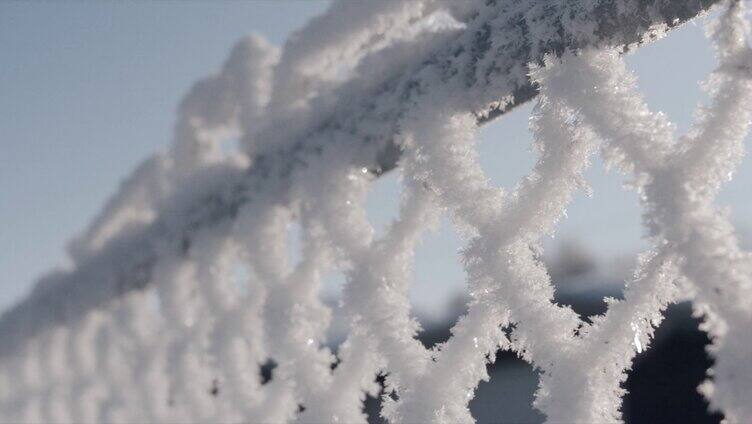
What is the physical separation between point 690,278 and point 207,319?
1.63ft

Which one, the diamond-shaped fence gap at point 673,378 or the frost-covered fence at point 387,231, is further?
the diamond-shaped fence gap at point 673,378

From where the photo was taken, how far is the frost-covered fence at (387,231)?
385 millimetres

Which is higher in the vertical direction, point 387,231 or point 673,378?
point 673,378

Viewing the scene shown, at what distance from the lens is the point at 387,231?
55cm

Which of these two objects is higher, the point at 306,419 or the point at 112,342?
the point at 112,342

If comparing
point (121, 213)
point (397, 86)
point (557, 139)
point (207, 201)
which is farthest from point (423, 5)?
point (121, 213)

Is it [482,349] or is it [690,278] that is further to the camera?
[482,349]

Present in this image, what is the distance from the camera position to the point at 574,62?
0.43 meters

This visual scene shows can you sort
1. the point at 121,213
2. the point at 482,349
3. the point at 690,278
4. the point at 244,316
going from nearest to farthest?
the point at 690,278 → the point at 482,349 → the point at 244,316 → the point at 121,213

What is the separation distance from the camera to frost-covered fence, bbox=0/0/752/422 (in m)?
0.39

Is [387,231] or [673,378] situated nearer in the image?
[387,231]

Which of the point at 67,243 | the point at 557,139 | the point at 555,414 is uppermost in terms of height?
the point at 67,243

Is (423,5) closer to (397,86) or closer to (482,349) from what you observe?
(397,86)

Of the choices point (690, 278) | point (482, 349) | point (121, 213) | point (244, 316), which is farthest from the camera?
point (121, 213)
